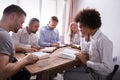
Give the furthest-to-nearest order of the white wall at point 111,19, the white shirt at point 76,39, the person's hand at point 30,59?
the white shirt at point 76,39 → the white wall at point 111,19 → the person's hand at point 30,59

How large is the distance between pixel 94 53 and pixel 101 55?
0.10 m

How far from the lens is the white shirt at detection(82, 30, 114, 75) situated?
1643 millimetres

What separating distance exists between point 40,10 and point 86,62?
2.72 metres

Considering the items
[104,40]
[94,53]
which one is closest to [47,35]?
[94,53]

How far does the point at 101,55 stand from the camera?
5.55ft

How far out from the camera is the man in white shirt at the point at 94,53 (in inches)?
65.0

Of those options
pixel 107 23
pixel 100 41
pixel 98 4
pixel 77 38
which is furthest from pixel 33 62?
pixel 98 4

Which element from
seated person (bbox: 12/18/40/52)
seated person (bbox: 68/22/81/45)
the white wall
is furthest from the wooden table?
seated person (bbox: 68/22/81/45)

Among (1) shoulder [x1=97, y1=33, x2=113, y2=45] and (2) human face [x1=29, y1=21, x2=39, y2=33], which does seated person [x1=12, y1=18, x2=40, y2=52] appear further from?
(1) shoulder [x1=97, y1=33, x2=113, y2=45]

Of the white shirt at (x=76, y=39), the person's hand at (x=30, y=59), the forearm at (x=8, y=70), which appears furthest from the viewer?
the white shirt at (x=76, y=39)

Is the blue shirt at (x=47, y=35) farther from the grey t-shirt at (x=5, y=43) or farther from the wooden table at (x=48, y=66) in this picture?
the grey t-shirt at (x=5, y=43)

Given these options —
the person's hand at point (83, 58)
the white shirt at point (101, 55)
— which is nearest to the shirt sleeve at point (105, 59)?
the white shirt at point (101, 55)

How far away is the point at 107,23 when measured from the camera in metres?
3.42

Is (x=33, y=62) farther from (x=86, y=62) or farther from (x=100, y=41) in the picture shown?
(x=100, y=41)
